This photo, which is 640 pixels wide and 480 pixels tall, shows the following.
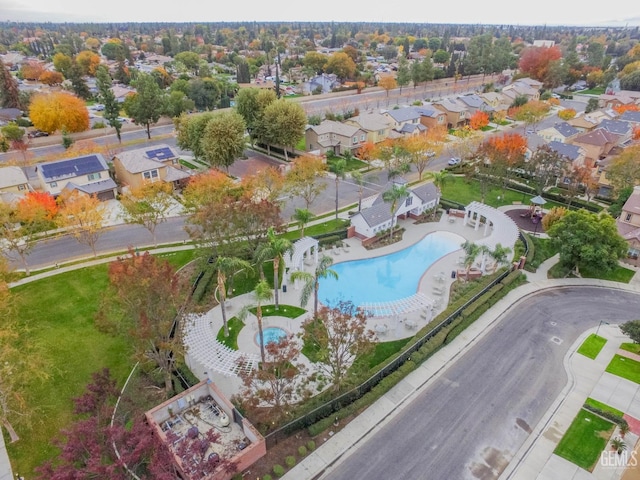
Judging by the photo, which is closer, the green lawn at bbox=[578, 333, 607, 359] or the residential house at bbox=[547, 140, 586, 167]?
the green lawn at bbox=[578, 333, 607, 359]

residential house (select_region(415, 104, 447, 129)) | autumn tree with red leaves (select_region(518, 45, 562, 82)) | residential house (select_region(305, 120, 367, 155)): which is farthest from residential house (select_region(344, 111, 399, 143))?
autumn tree with red leaves (select_region(518, 45, 562, 82))

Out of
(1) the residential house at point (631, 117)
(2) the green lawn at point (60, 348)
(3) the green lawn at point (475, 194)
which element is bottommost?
(2) the green lawn at point (60, 348)

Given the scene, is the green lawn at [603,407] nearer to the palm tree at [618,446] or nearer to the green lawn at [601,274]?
the palm tree at [618,446]

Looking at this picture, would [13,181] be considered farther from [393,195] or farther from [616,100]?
[616,100]

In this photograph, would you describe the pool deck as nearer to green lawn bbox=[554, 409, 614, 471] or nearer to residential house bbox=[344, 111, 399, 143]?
green lawn bbox=[554, 409, 614, 471]

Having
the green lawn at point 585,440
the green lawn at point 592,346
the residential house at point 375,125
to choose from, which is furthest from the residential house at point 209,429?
the residential house at point 375,125

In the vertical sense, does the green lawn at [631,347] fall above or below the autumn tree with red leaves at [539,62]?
below

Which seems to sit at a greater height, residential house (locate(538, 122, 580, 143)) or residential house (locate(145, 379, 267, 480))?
residential house (locate(538, 122, 580, 143))

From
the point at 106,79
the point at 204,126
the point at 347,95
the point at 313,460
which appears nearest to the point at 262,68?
the point at 347,95
